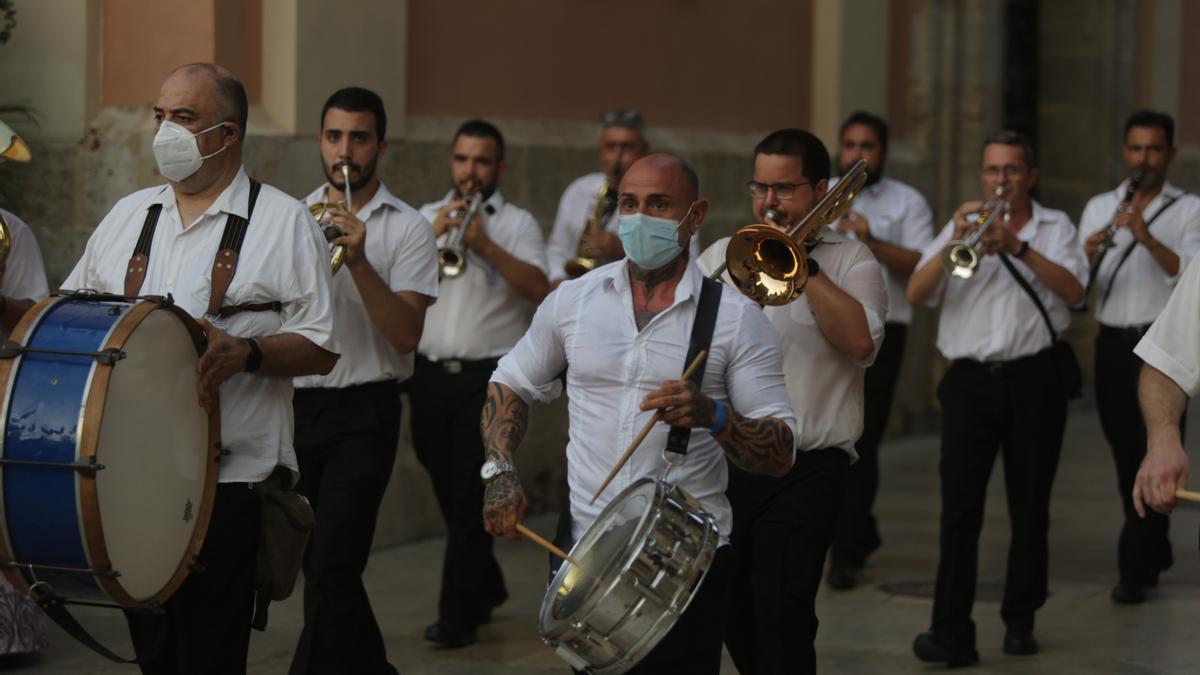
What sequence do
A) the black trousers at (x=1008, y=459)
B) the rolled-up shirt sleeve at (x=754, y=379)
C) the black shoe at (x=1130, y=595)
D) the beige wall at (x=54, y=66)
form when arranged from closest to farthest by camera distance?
the rolled-up shirt sleeve at (x=754, y=379), the black trousers at (x=1008, y=459), the black shoe at (x=1130, y=595), the beige wall at (x=54, y=66)

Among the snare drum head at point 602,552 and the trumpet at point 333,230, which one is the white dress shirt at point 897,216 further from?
the snare drum head at point 602,552

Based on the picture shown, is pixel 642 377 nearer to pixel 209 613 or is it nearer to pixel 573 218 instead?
pixel 209 613

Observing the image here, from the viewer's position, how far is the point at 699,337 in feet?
15.2

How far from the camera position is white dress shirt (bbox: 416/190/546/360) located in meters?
7.80

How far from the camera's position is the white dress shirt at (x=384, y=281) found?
6.41m

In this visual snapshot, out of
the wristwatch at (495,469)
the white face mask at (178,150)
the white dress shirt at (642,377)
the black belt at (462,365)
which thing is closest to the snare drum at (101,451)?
the white face mask at (178,150)

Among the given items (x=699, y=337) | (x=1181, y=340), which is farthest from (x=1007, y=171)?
(x=699, y=337)

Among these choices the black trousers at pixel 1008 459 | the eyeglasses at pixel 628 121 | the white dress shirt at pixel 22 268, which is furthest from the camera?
the eyeglasses at pixel 628 121

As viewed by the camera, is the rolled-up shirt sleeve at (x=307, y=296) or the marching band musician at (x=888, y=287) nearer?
the rolled-up shirt sleeve at (x=307, y=296)

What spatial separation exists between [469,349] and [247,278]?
2849 millimetres

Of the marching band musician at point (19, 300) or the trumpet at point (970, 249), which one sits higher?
the trumpet at point (970, 249)

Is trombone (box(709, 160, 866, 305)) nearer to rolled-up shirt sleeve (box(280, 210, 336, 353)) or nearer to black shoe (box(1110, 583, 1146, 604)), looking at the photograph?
rolled-up shirt sleeve (box(280, 210, 336, 353))

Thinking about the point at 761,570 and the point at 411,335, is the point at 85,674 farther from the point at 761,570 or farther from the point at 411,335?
the point at 761,570

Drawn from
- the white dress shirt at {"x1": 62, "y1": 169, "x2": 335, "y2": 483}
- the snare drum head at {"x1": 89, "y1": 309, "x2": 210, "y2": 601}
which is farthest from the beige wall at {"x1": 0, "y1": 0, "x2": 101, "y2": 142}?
the snare drum head at {"x1": 89, "y1": 309, "x2": 210, "y2": 601}
